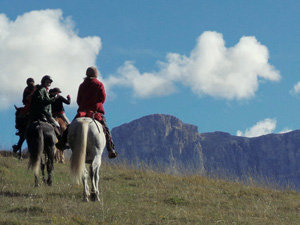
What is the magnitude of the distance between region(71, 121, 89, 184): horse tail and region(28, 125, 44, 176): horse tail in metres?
2.17

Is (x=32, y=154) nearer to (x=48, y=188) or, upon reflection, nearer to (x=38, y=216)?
(x=48, y=188)

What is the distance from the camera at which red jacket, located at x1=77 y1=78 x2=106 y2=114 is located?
11.8 metres

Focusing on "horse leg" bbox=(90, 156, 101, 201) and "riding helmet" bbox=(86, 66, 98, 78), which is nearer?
"horse leg" bbox=(90, 156, 101, 201)

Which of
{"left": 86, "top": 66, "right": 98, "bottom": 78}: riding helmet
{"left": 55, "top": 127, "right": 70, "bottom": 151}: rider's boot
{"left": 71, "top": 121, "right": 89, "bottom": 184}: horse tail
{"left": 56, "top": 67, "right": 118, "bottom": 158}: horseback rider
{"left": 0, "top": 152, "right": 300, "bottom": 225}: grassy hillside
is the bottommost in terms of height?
{"left": 0, "top": 152, "right": 300, "bottom": 225}: grassy hillside

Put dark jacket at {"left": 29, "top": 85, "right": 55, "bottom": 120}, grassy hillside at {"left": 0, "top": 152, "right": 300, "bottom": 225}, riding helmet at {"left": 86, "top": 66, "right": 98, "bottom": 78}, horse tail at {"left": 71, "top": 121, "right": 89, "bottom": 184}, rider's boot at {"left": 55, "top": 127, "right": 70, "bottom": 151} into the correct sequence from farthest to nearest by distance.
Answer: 1. dark jacket at {"left": 29, "top": 85, "right": 55, "bottom": 120}
2. riding helmet at {"left": 86, "top": 66, "right": 98, "bottom": 78}
3. rider's boot at {"left": 55, "top": 127, "right": 70, "bottom": 151}
4. horse tail at {"left": 71, "top": 121, "right": 89, "bottom": 184}
5. grassy hillside at {"left": 0, "top": 152, "right": 300, "bottom": 225}

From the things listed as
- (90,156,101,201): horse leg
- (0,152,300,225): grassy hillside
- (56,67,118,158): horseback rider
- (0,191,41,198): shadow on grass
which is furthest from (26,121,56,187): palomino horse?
(90,156,101,201): horse leg

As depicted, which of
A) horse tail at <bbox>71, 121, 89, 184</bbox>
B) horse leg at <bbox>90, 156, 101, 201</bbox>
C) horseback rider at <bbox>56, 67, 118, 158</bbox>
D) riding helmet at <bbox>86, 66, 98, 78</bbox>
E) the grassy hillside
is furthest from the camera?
riding helmet at <bbox>86, 66, 98, 78</bbox>

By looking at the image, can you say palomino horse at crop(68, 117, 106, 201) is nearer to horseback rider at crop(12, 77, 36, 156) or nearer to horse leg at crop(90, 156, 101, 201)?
horse leg at crop(90, 156, 101, 201)

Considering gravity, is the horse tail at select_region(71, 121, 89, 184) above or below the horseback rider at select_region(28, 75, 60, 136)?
below

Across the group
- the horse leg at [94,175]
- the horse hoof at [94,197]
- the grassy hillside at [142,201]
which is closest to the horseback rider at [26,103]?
the grassy hillside at [142,201]

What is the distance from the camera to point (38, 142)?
12773mm

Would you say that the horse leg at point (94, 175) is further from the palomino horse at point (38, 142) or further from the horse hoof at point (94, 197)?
the palomino horse at point (38, 142)

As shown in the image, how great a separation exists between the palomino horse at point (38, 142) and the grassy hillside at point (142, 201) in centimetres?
66

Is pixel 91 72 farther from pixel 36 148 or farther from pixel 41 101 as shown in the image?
pixel 36 148
